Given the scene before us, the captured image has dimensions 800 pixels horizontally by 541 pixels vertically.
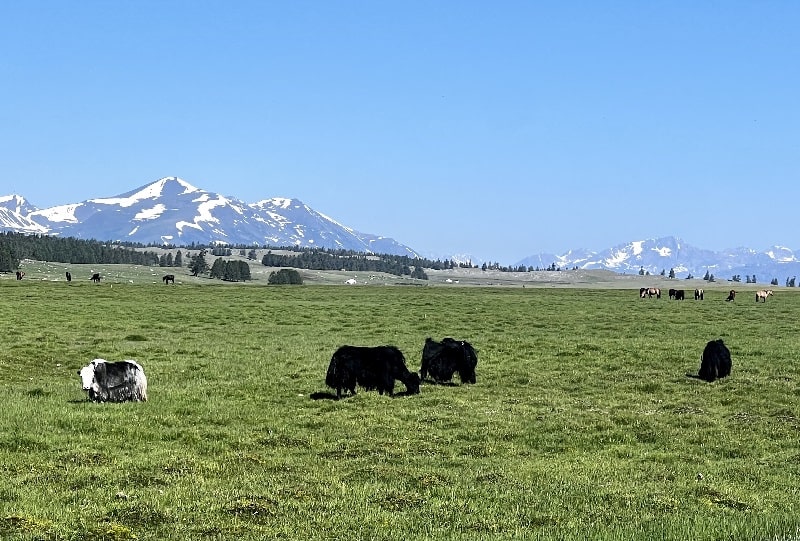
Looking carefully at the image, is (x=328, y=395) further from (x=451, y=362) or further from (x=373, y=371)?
(x=451, y=362)

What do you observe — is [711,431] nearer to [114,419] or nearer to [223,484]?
[223,484]

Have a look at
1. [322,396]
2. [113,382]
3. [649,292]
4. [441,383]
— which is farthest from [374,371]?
[649,292]

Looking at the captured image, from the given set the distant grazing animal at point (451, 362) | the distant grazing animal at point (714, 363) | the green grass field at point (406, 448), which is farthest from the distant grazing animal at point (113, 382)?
the distant grazing animal at point (714, 363)

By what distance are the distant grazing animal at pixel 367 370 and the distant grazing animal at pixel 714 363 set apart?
10.1 meters

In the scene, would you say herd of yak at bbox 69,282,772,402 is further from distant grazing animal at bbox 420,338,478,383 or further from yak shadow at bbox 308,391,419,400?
yak shadow at bbox 308,391,419,400

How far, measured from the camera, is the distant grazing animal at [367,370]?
68.7ft

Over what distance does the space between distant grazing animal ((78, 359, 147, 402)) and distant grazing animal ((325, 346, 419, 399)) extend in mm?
5170

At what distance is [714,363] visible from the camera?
24312 millimetres

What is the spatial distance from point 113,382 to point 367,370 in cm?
683

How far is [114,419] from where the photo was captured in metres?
16.4

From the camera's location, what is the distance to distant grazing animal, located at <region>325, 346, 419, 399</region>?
68.7 ft

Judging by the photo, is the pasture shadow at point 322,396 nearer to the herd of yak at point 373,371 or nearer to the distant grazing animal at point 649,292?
the herd of yak at point 373,371

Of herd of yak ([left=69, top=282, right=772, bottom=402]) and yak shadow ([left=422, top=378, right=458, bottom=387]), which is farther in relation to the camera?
yak shadow ([left=422, top=378, right=458, bottom=387])

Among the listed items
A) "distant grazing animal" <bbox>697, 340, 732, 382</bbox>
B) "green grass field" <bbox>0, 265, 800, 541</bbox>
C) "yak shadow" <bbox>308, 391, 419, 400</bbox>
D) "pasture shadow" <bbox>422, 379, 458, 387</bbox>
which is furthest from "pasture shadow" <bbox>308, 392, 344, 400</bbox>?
"distant grazing animal" <bbox>697, 340, 732, 382</bbox>
